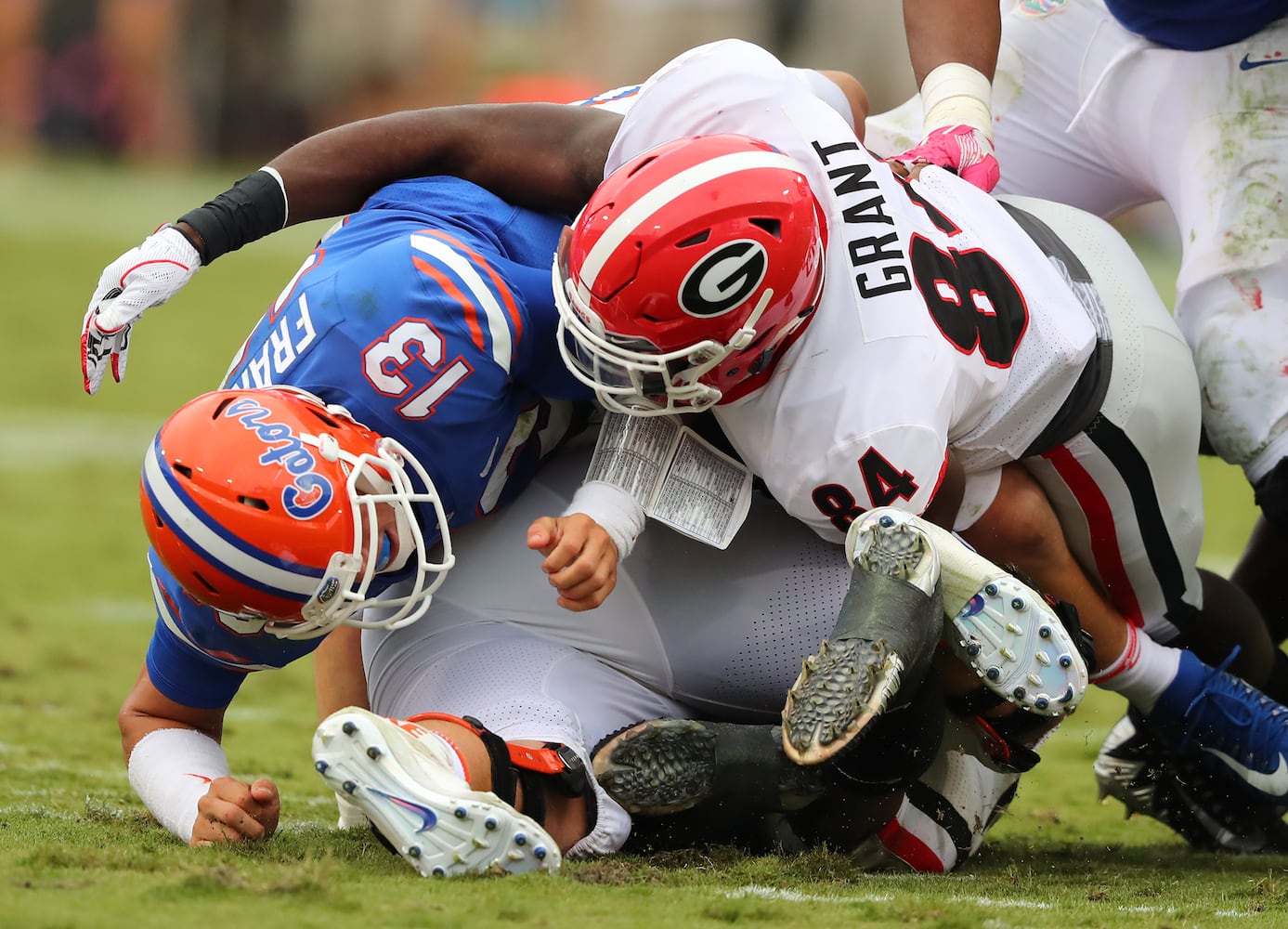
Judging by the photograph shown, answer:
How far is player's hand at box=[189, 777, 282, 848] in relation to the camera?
7.48 feet

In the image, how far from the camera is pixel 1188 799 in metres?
2.93

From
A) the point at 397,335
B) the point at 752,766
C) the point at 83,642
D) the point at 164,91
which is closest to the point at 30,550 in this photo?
the point at 83,642

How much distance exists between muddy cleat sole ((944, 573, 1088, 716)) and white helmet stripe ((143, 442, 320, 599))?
3.04 ft

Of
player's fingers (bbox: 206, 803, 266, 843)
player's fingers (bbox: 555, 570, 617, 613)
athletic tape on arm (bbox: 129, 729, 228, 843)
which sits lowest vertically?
athletic tape on arm (bbox: 129, 729, 228, 843)

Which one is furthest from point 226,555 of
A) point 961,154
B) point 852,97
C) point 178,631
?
point 852,97

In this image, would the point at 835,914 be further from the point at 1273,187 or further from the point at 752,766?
the point at 1273,187

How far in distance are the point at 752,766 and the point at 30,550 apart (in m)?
3.49

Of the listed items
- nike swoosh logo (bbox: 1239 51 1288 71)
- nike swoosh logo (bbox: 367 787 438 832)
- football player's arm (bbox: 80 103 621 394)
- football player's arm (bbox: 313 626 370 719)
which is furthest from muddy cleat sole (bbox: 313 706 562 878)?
nike swoosh logo (bbox: 1239 51 1288 71)

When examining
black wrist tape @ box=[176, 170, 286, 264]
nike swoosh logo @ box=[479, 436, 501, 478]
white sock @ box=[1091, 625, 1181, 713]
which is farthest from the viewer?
white sock @ box=[1091, 625, 1181, 713]

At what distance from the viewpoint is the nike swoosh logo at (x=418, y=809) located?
→ 2082 mm

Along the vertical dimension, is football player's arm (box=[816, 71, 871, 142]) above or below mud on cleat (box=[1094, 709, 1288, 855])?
above

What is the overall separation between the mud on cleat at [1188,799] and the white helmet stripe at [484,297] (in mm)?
1405

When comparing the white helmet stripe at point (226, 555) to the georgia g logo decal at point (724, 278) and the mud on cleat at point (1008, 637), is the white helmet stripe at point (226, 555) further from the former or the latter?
the mud on cleat at point (1008, 637)

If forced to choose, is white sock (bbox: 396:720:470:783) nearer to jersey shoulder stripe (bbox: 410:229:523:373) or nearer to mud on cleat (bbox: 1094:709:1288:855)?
jersey shoulder stripe (bbox: 410:229:523:373)
